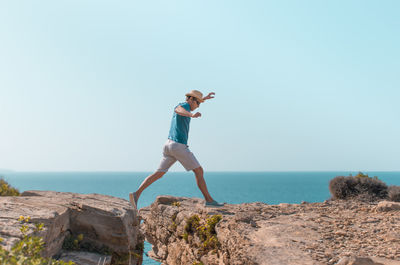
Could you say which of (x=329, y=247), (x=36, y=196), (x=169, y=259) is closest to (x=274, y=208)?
(x=169, y=259)

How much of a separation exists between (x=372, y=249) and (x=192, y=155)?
4405 mm

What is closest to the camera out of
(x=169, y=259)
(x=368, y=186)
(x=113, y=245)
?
(x=113, y=245)

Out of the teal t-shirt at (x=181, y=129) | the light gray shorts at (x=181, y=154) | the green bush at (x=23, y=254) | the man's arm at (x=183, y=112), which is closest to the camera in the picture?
the green bush at (x=23, y=254)

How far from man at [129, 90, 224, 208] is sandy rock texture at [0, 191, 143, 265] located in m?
1.29

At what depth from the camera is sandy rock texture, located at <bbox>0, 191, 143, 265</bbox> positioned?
5848 mm

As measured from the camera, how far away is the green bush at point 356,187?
13.3 metres

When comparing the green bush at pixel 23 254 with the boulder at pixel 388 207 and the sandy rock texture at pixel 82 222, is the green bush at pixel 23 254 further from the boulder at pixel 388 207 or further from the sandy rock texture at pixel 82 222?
the boulder at pixel 388 207

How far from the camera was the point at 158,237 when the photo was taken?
9695 mm

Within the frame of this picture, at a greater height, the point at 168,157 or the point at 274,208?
A: the point at 168,157

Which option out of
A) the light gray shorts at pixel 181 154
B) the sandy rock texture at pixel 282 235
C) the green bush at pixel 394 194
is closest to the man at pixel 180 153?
the light gray shorts at pixel 181 154

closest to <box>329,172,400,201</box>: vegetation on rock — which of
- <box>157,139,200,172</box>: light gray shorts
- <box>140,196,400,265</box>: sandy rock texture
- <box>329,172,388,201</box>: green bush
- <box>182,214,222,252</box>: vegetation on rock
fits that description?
<box>329,172,388,201</box>: green bush

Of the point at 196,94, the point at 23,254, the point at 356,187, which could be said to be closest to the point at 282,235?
the point at 23,254

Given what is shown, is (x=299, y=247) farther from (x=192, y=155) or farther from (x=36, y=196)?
(x=36, y=196)

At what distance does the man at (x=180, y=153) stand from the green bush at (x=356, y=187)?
662 centimetres
